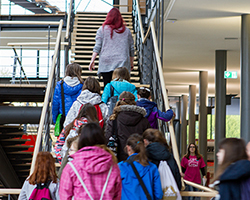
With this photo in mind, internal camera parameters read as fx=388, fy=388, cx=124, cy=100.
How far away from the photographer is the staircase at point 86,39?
27.2 ft

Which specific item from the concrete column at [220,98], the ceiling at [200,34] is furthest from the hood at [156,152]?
the concrete column at [220,98]

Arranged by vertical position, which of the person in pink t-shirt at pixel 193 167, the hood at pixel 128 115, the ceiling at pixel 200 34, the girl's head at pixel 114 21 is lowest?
the person in pink t-shirt at pixel 193 167

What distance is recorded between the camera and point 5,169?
971 centimetres

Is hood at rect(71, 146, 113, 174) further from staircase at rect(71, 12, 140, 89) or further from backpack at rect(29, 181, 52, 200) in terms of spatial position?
staircase at rect(71, 12, 140, 89)

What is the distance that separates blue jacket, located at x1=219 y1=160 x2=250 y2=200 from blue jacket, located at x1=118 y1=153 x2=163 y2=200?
1.07m

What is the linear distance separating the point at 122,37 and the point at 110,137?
2.36 meters

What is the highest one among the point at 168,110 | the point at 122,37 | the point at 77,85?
the point at 122,37

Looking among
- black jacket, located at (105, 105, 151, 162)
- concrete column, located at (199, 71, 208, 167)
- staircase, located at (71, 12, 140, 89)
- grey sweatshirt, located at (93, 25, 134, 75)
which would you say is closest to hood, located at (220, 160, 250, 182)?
black jacket, located at (105, 105, 151, 162)

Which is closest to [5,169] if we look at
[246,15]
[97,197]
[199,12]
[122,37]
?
[122,37]

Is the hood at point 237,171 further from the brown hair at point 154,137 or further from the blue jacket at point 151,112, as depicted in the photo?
the blue jacket at point 151,112

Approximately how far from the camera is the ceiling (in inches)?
339

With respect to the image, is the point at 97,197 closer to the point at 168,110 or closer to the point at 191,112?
the point at 168,110

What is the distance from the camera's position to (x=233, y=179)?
2260 mm

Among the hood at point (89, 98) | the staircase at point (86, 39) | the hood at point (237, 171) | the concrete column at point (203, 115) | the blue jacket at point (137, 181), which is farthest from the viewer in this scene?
the concrete column at point (203, 115)
